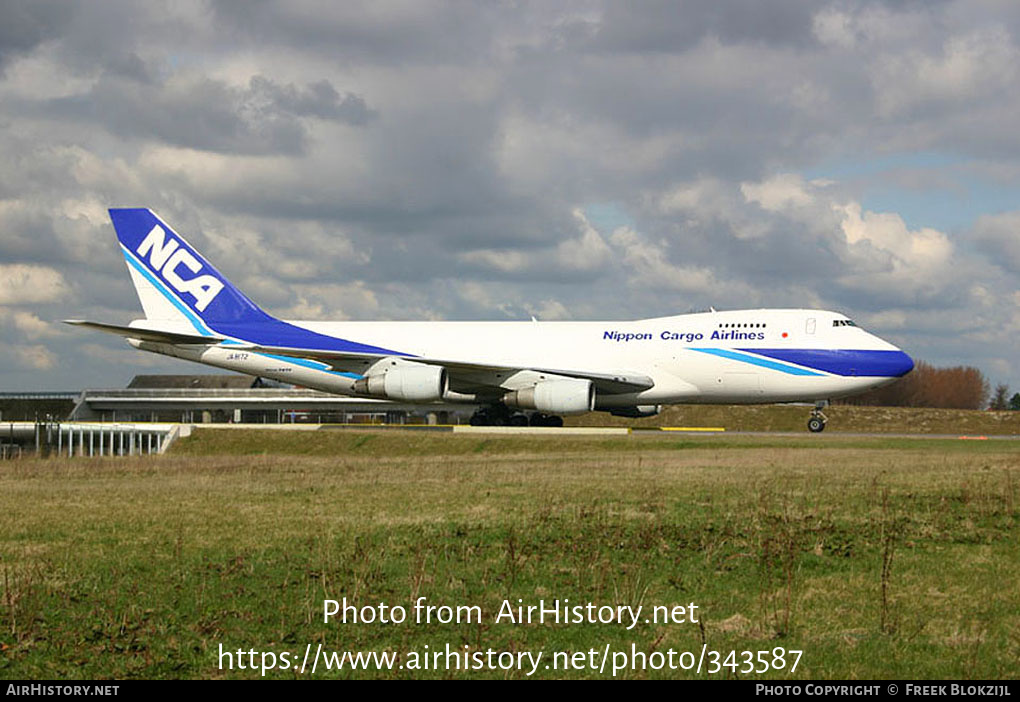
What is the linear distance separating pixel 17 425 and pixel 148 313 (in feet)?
118

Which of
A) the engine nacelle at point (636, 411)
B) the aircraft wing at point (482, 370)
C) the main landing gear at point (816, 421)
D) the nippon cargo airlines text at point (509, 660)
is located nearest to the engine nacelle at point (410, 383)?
the aircraft wing at point (482, 370)

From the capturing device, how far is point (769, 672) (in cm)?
864

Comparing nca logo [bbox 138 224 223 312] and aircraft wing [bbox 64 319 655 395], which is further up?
nca logo [bbox 138 224 223 312]

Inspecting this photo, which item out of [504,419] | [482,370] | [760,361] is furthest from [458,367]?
[760,361]

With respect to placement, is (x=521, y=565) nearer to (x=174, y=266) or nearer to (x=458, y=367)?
(x=458, y=367)

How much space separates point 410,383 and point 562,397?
6.18 m

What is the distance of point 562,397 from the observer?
40.4 metres

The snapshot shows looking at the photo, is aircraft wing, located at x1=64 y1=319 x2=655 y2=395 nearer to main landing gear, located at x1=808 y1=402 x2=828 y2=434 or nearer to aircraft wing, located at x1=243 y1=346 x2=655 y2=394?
aircraft wing, located at x1=243 y1=346 x2=655 y2=394

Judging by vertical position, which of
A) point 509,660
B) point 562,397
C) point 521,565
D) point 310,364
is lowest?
point 509,660

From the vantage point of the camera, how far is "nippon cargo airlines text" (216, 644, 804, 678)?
8672mm

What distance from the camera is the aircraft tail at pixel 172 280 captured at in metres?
47.4

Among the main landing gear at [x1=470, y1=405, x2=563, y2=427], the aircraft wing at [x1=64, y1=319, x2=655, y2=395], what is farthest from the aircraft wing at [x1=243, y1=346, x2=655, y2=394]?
the main landing gear at [x1=470, y1=405, x2=563, y2=427]

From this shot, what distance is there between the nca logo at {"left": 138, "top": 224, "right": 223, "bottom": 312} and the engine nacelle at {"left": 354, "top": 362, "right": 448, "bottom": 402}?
10.2 m

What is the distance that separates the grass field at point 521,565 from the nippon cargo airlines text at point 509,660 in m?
0.10
